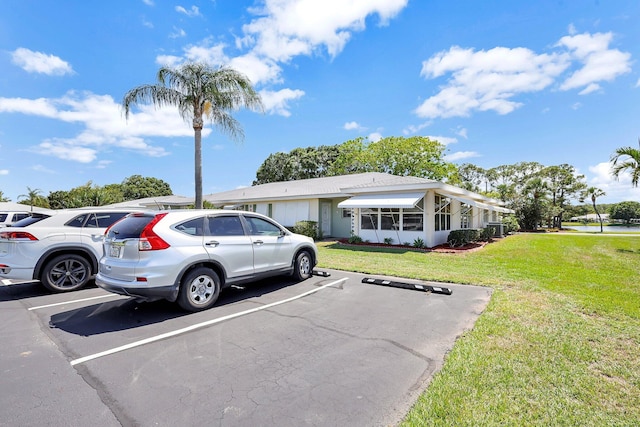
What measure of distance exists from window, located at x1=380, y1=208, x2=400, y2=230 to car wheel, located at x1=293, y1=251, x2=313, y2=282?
9220 mm

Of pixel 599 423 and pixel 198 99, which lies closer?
pixel 599 423

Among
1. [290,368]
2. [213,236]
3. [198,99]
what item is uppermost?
[198,99]

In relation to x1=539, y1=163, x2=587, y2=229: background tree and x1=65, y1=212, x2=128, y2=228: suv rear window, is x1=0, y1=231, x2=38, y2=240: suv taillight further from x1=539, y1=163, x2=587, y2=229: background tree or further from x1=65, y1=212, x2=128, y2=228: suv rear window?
x1=539, y1=163, x2=587, y2=229: background tree

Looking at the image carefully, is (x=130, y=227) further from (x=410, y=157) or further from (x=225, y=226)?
(x=410, y=157)

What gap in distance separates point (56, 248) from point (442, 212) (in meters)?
15.6

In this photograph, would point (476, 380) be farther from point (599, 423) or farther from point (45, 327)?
point (45, 327)

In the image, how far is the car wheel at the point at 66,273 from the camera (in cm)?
638

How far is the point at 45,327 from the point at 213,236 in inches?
107

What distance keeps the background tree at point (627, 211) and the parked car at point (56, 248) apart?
9625 cm

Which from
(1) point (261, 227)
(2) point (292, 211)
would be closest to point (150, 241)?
(1) point (261, 227)

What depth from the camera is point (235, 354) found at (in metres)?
3.64

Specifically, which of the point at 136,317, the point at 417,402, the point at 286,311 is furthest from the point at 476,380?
the point at 136,317

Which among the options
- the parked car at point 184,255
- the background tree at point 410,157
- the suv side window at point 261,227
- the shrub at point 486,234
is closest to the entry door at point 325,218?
the shrub at point 486,234

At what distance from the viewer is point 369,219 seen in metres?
16.8
